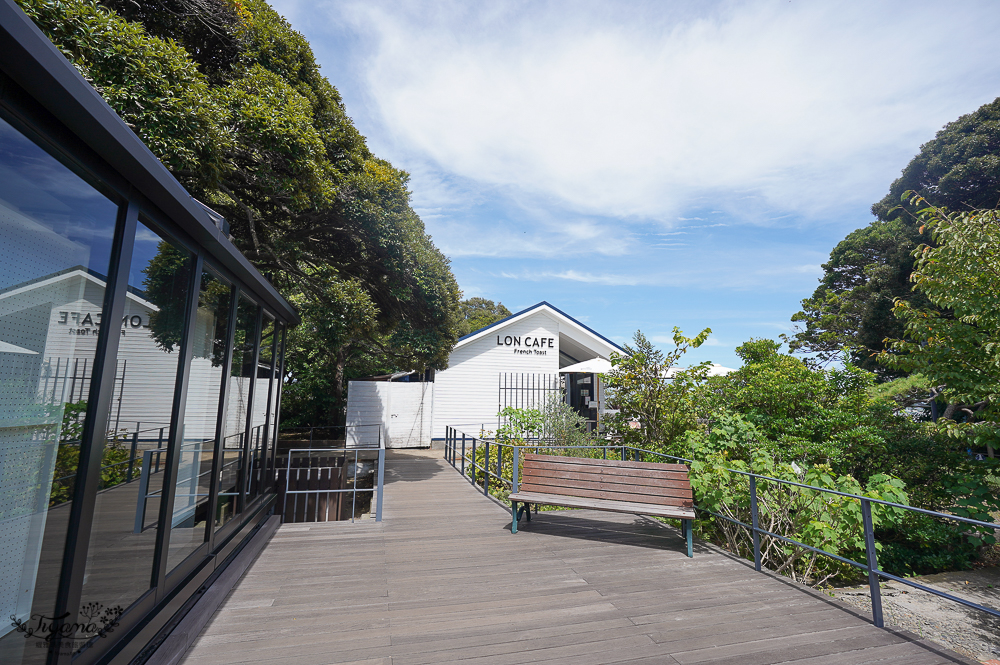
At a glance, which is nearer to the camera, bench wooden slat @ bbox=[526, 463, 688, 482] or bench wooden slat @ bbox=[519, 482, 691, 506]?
→ bench wooden slat @ bbox=[519, 482, 691, 506]

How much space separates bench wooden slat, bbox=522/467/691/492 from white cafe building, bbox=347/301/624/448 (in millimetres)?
8869

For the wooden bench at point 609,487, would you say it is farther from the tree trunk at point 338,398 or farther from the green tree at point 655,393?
the tree trunk at point 338,398

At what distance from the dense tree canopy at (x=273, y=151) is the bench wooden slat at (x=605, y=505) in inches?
220

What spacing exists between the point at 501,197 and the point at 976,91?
1713cm

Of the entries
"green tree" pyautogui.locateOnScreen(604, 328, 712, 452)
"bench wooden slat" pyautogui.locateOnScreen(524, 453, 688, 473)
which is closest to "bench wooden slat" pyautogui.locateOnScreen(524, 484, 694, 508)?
"bench wooden slat" pyautogui.locateOnScreen(524, 453, 688, 473)

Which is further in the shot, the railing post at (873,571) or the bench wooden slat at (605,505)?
the bench wooden slat at (605,505)

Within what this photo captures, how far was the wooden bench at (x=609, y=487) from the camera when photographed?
495 centimetres

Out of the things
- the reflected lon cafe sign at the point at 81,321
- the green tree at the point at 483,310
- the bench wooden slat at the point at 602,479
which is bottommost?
the bench wooden slat at the point at 602,479

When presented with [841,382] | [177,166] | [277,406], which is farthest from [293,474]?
[841,382]

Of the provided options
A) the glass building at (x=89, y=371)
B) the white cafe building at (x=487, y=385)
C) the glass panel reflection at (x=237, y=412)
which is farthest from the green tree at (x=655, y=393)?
the glass building at (x=89, y=371)

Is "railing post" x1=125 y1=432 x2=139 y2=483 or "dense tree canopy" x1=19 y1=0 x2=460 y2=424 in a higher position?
"dense tree canopy" x1=19 y1=0 x2=460 y2=424

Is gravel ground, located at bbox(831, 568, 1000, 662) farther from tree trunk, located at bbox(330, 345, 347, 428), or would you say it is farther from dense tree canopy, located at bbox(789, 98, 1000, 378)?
tree trunk, located at bbox(330, 345, 347, 428)

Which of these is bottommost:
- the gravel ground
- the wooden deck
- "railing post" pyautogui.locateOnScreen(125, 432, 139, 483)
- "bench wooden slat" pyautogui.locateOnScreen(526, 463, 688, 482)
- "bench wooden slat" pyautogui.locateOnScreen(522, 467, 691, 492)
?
the gravel ground

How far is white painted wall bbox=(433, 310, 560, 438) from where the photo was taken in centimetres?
1587
